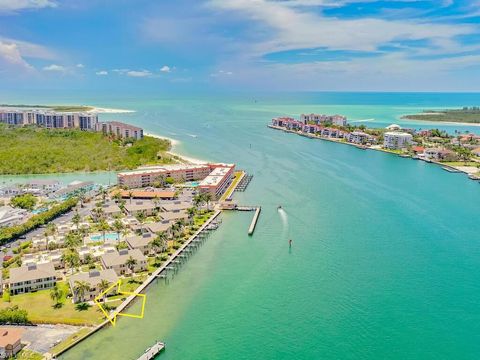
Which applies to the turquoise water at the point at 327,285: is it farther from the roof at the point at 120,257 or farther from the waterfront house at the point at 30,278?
the waterfront house at the point at 30,278

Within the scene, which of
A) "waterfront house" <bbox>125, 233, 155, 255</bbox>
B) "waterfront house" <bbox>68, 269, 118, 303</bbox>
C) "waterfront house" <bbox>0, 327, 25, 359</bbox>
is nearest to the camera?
"waterfront house" <bbox>0, 327, 25, 359</bbox>

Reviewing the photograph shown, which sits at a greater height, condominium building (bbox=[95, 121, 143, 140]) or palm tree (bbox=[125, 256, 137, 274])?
condominium building (bbox=[95, 121, 143, 140])

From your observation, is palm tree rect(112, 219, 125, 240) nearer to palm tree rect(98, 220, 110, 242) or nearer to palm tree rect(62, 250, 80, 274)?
palm tree rect(98, 220, 110, 242)

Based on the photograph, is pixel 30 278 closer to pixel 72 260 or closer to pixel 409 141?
pixel 72 260

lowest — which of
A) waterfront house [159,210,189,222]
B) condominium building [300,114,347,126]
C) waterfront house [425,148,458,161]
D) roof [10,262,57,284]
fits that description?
roof [10,262,57,284]

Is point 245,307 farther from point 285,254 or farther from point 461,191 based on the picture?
point 461,191

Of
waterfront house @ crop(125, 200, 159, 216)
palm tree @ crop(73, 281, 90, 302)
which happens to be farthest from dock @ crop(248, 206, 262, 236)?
palm tree @ crop(73, 281, 90, 302)

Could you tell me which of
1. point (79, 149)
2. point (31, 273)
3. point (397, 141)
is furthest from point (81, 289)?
point (397, 141)
